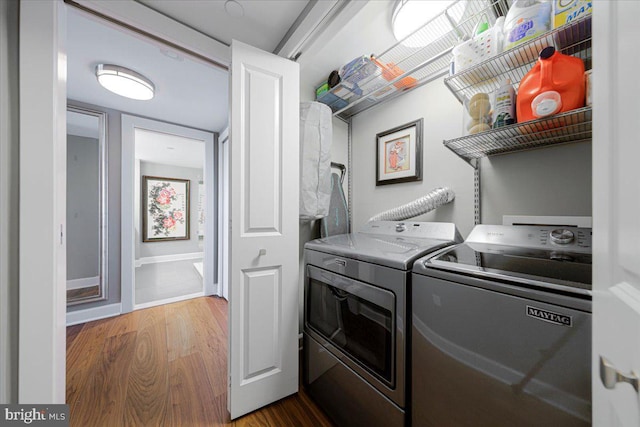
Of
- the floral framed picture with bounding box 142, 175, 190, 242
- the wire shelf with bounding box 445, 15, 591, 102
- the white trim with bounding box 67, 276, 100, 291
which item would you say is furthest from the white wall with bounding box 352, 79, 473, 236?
the floral framed picture with bounding box 142, 175, 190, 242

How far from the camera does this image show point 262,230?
1288 millimetres

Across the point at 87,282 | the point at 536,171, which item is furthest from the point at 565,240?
the point at 87,282

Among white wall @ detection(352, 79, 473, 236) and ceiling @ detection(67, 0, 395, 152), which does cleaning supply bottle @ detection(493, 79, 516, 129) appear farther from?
ceiling @ detection(67, 0, 395, 152)

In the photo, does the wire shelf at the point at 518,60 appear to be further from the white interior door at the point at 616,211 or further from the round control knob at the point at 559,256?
the round control knob at the point at 559,256

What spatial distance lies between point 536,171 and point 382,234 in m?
0.83

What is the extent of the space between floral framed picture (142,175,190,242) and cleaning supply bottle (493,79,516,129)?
594cm

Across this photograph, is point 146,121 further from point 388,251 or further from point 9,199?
point 388,251

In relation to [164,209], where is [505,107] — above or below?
above

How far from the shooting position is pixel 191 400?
135 centimetres

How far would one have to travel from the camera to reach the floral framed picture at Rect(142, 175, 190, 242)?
4.86 meters

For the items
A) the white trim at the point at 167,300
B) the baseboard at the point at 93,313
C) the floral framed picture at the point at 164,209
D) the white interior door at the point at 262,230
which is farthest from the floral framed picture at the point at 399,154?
the floral framed picture at the point at 164,209

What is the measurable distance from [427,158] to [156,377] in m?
2.41

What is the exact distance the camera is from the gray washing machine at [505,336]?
0.51 meters

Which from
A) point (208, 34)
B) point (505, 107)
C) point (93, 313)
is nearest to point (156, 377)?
point (93, 313)
